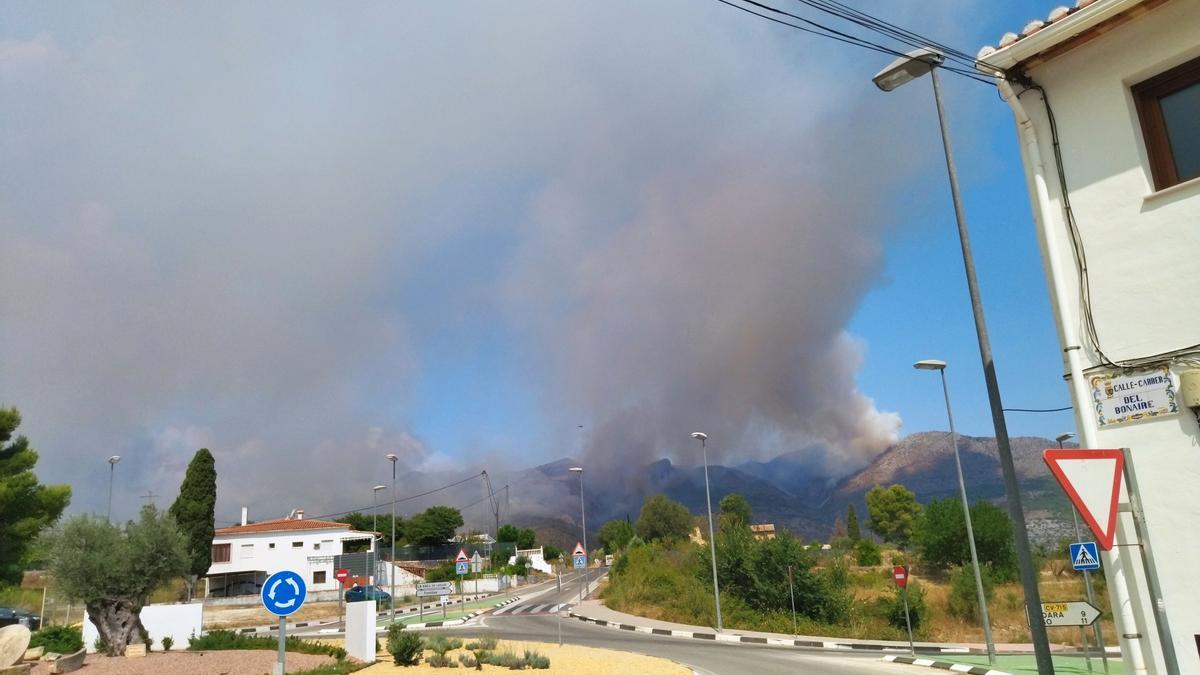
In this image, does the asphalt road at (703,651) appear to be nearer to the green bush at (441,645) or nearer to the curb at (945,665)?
the curb at (945,665)

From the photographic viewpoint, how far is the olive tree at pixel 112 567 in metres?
20.3

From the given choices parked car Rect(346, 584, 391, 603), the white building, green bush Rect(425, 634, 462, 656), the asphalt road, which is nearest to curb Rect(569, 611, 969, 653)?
the asphalt road

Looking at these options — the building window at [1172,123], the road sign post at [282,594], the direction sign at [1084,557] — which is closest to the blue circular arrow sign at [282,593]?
the road sign post at [282,594]

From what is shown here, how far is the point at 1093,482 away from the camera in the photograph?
5031mm

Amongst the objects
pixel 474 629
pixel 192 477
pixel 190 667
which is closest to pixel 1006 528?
pixel 474 629

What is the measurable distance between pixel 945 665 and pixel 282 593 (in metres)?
16.4

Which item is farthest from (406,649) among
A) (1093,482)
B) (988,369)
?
(1093,482)

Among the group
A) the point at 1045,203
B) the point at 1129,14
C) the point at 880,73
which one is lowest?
the point at 1045,203

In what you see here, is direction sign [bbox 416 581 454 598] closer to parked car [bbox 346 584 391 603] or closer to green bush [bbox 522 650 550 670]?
parked car [bbox 346 584 391 603]

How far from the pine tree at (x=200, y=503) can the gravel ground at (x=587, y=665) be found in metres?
37.9

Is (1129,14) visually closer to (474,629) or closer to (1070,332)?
(1070,332)

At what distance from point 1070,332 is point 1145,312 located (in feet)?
1.82

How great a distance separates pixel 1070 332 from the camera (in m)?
6.40

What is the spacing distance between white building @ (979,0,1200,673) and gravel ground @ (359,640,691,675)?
12.6 metres
